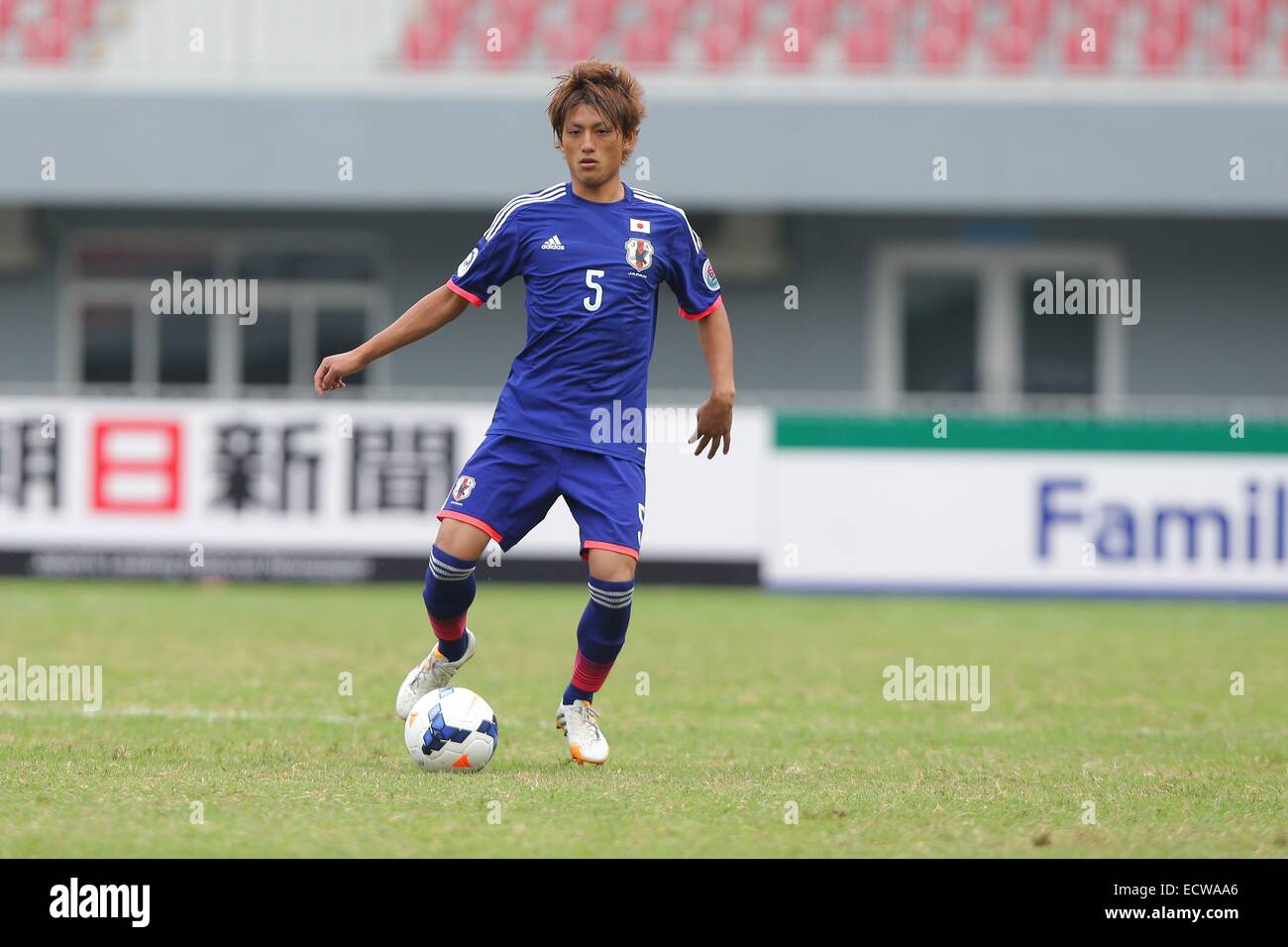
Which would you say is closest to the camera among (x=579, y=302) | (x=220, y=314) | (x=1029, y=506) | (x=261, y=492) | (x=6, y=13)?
(x=579, y=302)

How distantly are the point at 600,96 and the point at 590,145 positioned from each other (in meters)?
0.16

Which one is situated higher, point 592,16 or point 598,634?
point 592,16

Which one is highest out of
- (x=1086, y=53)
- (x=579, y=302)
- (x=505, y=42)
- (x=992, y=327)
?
(x=505, y=42)

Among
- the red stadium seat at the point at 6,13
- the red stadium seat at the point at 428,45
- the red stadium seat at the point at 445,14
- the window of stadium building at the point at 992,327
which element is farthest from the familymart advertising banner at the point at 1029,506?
the red stadium seat at the point at 6,13

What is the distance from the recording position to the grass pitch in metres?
4.93

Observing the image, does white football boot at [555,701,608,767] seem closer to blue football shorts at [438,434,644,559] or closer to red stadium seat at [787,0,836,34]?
blue football shorts at [438,434,644,559]

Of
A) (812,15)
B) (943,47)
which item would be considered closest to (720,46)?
(812,15)

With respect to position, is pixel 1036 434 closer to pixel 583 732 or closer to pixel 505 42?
pixel 505 42

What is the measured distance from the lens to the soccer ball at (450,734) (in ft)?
19.4

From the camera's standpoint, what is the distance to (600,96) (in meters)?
6.00

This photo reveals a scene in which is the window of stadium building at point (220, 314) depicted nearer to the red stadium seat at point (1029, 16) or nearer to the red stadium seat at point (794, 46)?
the red stadium seat at point (794, 46)

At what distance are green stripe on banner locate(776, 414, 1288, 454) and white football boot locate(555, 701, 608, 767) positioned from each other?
315 inches

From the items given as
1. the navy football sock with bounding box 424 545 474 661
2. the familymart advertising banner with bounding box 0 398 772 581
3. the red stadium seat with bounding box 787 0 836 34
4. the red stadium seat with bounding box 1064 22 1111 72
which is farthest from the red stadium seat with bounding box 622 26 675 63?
the navy football sock with bounding box 424 545 474 661

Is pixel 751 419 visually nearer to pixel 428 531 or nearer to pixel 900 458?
pixel 900 458
